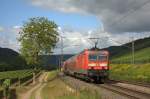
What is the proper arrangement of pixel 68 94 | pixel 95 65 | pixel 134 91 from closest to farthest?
pixel 68 94 → pixel 134 91 → pixel 95 65

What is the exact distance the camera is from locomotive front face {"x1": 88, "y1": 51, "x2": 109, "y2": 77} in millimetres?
48319

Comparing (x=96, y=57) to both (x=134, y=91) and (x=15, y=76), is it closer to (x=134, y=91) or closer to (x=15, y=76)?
(x=134, y=91)

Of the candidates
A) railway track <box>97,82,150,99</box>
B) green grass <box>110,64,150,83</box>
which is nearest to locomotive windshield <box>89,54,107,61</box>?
green grass <box>110,64,150,83</box>

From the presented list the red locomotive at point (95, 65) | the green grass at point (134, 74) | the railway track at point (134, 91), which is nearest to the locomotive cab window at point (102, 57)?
the red locomotive at point (95, 65)

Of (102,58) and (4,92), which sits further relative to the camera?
(102,58)

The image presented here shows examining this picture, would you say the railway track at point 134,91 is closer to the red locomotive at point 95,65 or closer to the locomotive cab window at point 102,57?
the red locomotive at point 95,65

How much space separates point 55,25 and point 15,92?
1756cm

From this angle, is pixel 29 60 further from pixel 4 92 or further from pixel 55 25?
pixel 4 92

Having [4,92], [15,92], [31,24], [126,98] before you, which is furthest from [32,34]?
[126,98]

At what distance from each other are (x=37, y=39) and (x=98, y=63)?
17.4 meters

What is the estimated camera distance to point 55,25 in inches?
2522

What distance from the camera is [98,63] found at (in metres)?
49.2

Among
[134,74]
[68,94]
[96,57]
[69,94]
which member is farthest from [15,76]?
[69,94]

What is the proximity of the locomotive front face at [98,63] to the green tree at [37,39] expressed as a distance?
1549cm
